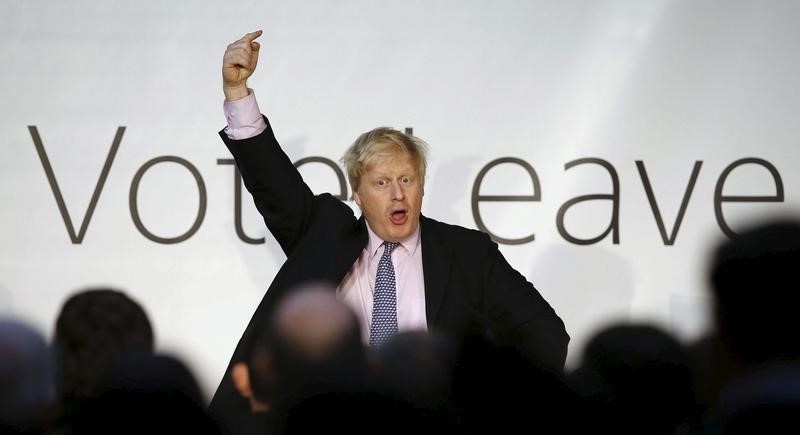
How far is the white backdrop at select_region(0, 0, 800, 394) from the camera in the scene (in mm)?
3629

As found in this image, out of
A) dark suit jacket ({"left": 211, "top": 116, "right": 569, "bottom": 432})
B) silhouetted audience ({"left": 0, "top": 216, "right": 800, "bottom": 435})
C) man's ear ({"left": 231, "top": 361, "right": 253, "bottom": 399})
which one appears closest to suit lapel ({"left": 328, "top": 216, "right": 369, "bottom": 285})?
dark suit jacket ({"left": 211, "top": 116, "right": 569, "bottom": 432})

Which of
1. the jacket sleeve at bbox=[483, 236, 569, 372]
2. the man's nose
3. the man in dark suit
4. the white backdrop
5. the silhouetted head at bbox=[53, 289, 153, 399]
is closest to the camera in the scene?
the silhouetted head at bbox=[53, 289, 153, 399]

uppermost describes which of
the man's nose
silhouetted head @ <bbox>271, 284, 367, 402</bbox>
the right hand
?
the right hand

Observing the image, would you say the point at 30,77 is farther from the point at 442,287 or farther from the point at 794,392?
the point at 794,392

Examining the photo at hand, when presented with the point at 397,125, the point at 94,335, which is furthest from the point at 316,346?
the point at 397,125

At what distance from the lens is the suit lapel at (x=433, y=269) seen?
8.59 feet

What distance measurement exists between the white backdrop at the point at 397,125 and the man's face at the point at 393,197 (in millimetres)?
825

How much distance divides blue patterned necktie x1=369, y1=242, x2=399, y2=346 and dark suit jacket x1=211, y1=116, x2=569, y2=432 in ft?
0.28

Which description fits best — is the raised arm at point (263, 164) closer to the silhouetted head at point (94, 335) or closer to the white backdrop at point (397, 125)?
the white backdrop at point (397, 125)

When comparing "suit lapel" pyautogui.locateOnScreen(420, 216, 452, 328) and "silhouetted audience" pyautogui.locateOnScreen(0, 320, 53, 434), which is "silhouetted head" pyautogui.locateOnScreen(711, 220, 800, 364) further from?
"suit lapel" pyautogui.locateOnScreen(420, 216, 452, 328)

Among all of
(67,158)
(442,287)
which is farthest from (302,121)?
(442,287)

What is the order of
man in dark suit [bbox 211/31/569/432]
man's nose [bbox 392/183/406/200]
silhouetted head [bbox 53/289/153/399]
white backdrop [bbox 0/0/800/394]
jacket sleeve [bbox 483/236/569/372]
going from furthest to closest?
white backdrop [bbox 0/0/800/394]
man's nose [bbox 392/183/406/200]
man in dark suit [bbox 211/31/569/432]
jacket sleeve [bbox 483/236/569/372]
silhouetted head [bbox 53/289/153/399]

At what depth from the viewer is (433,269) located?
2.68 meters

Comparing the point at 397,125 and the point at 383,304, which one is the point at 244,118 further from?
the point at 397,125
